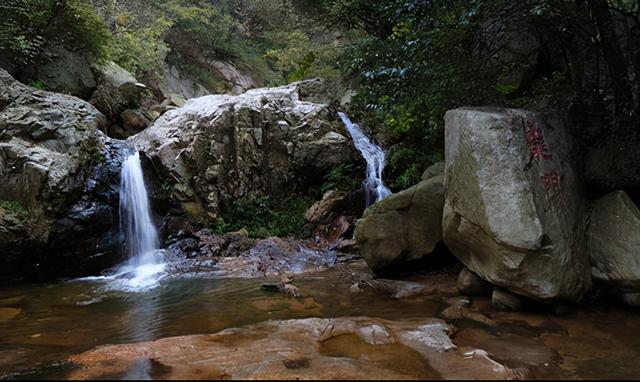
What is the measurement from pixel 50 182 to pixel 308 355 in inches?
279

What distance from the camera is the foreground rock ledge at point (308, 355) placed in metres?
3.11

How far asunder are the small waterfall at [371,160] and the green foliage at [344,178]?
229 millimetres

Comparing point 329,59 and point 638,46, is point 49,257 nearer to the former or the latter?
point 329,59

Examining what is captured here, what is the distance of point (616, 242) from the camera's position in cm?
484

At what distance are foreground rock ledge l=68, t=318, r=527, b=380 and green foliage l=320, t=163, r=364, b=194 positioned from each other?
6251 millimetres

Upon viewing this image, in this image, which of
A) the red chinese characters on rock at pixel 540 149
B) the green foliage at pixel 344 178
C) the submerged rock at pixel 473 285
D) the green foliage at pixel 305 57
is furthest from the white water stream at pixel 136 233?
the red chinese characters on rock at pixel 540 149

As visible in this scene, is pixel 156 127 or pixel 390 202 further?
pixel 156 127

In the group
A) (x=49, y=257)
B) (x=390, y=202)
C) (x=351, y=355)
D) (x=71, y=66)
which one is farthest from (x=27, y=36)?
(x=351, y=355)

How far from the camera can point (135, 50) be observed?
15398 mm

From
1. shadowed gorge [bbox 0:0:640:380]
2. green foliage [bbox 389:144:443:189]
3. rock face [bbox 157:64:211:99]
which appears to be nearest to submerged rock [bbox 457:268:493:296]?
shadowed gorge [bbox 0:0:640:380]

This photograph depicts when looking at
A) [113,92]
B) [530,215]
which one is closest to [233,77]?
[113,92]

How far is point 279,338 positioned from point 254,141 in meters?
7.72

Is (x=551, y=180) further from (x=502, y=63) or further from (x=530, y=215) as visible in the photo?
(x=502, y=63)

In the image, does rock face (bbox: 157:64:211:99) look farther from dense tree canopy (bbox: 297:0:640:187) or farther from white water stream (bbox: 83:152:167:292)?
dense tree canopy (bbox: 297:0:640:187)
